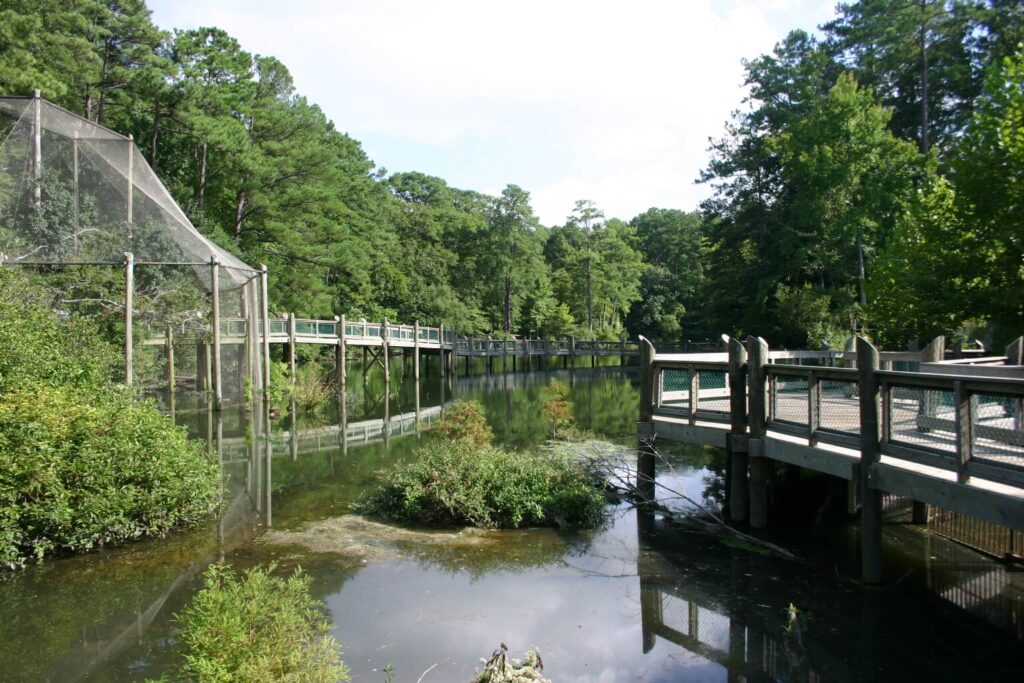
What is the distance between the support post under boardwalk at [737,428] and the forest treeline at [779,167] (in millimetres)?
7562

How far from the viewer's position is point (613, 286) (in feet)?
196

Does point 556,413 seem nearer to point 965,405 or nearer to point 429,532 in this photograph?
point 429,532

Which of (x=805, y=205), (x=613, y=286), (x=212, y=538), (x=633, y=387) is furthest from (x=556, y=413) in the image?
(x=613, y=286)

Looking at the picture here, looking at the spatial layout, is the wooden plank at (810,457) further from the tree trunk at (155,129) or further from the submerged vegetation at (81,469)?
the tree trunk at (155,129)

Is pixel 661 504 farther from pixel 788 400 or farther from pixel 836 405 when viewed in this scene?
pixel 836 405

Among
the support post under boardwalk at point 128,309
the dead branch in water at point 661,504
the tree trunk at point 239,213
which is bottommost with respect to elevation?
the dead branch in water at point 661,504

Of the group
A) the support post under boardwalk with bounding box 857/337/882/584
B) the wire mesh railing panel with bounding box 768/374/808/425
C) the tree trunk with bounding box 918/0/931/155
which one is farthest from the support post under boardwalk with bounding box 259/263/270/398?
the tree trunk with bounding box 918/0/931/155

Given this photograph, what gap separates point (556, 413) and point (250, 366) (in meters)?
9.38

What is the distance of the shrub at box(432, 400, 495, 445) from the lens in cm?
1482

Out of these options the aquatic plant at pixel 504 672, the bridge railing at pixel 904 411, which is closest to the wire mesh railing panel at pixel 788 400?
the bridge railing at pixel 904 411

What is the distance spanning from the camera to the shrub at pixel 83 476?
774 cm

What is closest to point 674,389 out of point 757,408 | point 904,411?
point 757,408

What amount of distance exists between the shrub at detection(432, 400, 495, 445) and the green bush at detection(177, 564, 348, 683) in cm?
927

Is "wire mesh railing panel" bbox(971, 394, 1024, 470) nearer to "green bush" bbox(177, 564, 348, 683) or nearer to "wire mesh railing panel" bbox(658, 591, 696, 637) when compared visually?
"wire mesh railing panel" bbox(658, 591, 696, 637)
